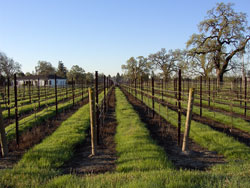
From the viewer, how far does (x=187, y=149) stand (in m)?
5.59

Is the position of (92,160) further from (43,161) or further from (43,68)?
(43,68)

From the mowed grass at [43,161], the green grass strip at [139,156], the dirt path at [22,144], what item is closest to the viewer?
the mowed grass at [43,161]

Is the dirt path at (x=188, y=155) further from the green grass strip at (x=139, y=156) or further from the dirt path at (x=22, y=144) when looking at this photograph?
the dirt path at (x=22, y=144)

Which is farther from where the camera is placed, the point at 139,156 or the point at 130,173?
the point at 139,156

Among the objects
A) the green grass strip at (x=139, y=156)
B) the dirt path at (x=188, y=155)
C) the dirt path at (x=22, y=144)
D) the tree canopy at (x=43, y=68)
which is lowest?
the dirt path at (x=188, y=155)

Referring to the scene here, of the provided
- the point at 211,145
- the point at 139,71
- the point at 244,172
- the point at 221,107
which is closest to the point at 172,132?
the point at 211,145

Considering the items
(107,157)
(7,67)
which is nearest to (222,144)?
(107,157)

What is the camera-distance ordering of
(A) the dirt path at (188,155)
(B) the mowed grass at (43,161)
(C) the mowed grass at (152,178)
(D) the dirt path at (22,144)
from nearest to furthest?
(C) the mowed grass at (152,178), (B) the mowed grass at (43,161), (A) the dirt path at (188,155), (D) the dirt path at (22,144)

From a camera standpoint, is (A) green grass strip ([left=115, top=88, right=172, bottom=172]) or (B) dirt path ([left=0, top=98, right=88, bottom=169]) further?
(B) dirt path ([left=0, top=98, right=88, bottom=169])

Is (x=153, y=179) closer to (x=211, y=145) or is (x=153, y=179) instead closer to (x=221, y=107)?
(x=211, y=145)

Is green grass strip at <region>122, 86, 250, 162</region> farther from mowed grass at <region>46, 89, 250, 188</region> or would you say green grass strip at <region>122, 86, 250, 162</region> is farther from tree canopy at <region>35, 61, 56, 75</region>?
tree canopy at <region>35, 61, 56, 75</region>

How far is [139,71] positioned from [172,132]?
7561cm

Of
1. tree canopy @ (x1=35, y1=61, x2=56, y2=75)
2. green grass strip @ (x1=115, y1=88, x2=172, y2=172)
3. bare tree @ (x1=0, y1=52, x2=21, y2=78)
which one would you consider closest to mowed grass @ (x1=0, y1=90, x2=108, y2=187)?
green grass strip @ (x1=115, y1=88, x2=172, y2=172)

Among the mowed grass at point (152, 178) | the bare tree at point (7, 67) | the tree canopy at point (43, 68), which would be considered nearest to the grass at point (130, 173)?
the mowed grass at point (152, 178)
